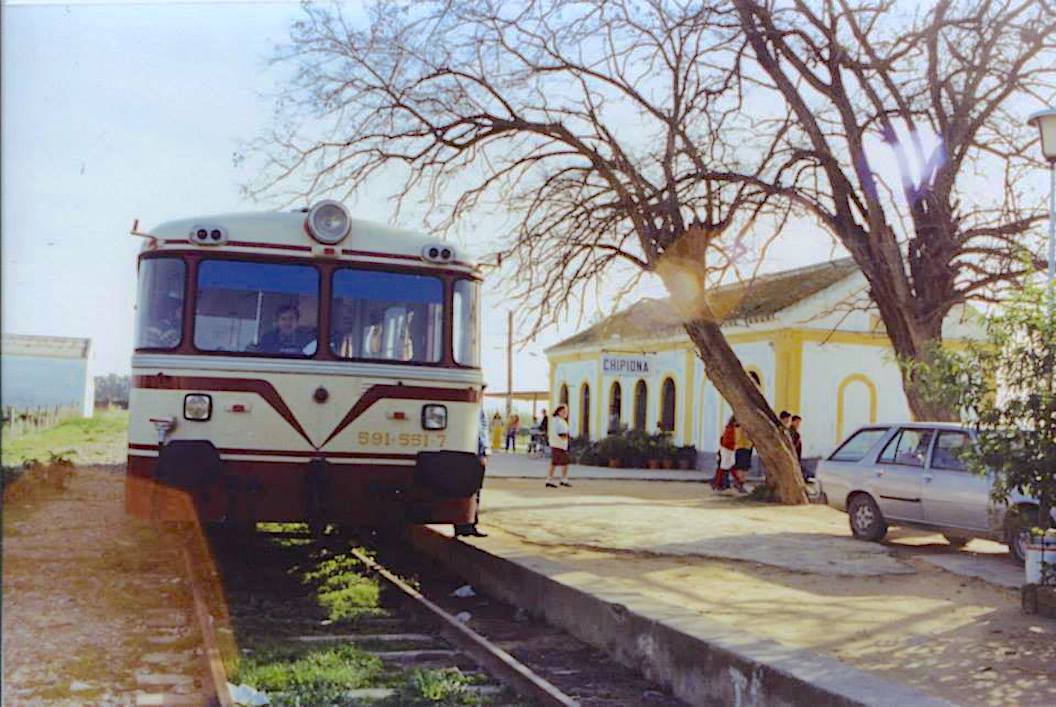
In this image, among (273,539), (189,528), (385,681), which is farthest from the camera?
(273,539)

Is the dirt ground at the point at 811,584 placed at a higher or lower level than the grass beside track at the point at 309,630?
higher

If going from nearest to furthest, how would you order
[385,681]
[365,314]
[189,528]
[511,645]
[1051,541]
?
[385,681], [511,645], [1051,541], [365,314], [189,528]

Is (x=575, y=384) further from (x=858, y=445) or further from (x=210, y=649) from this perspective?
(x=210, y=649)

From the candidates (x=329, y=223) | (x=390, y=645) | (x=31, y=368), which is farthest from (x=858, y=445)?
(x=31, y=368)

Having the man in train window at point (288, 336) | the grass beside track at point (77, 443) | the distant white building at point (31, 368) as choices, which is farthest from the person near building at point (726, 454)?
the distant white building at point (31, 368)

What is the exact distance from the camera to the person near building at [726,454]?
72.4 ft

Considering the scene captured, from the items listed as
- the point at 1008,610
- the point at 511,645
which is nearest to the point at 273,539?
the point at 511,645

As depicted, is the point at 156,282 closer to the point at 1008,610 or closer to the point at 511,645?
the point at 511,645

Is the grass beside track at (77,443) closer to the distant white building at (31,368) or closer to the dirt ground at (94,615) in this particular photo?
the dirt ground at (94,615)

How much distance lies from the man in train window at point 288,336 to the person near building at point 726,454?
13.6m

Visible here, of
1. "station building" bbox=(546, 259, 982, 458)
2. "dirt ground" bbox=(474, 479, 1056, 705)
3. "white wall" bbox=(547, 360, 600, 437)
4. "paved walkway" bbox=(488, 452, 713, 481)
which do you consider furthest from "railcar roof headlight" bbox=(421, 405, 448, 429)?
"white wall" bbox=(547, 360, 600, 437)

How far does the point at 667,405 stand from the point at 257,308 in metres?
24.7

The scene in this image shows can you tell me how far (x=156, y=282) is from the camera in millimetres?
9211

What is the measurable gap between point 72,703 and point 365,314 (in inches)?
169
